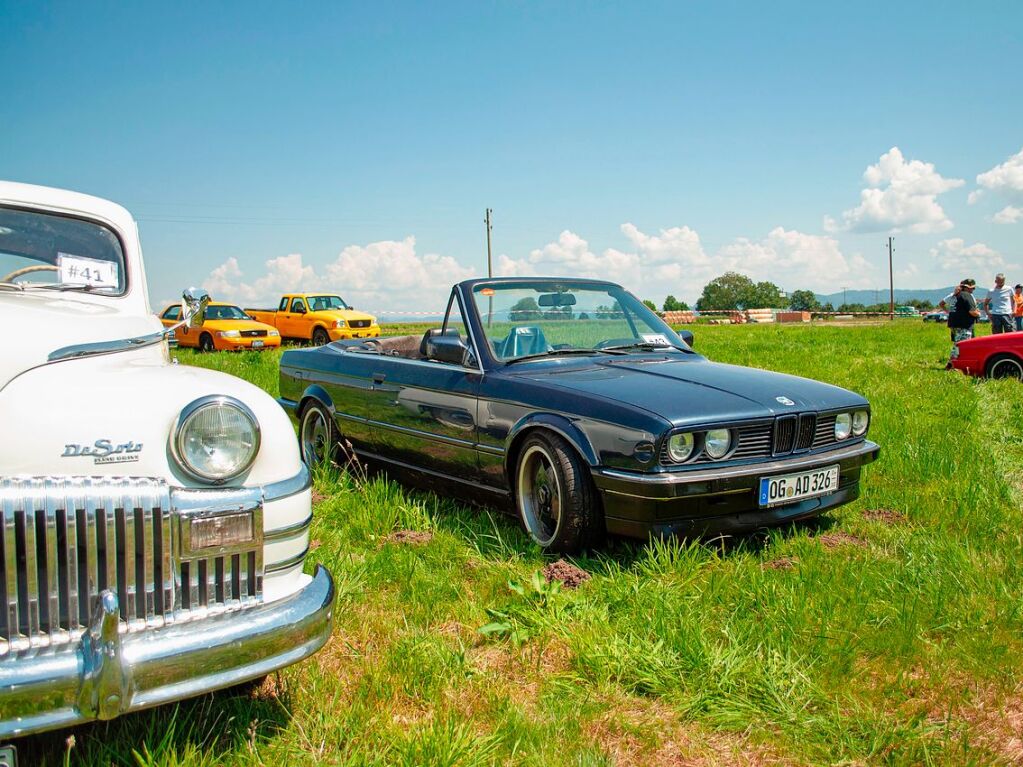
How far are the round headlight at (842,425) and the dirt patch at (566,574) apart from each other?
5.24ft

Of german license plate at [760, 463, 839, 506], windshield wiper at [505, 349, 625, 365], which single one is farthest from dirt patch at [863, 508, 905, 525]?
windshield wiper at [505, 349, 625, 365]

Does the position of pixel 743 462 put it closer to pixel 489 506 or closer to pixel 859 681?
pixel 859 681

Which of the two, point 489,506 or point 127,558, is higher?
point 127,558

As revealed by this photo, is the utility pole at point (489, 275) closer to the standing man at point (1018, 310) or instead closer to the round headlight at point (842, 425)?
the round headlight at point (842, 425)

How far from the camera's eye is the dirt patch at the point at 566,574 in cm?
338

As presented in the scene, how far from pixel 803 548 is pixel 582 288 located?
6.90ft

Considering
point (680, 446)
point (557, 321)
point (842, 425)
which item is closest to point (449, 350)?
point (557, 321)

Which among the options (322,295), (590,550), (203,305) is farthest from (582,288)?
(322,295)

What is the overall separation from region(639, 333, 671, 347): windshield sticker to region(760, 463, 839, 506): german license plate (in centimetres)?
137

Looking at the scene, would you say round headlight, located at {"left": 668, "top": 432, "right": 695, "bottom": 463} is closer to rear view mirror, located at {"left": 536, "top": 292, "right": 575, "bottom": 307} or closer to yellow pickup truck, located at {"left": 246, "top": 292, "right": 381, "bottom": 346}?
rear view mirror, located at {"left": 536, "top": 292, "right": 575, "bottom": 307}

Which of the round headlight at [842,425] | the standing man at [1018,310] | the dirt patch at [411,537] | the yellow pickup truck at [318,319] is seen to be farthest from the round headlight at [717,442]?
the yellow pickup truck at [318,319]

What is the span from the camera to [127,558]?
194 centimetres

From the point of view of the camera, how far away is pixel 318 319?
2242 cm

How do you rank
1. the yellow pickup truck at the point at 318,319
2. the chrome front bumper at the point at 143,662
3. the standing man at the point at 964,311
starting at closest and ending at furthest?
the chrome front bumper at the point at 143,662
the standing man at the point at 964,311
the yellow pickup truck at the point at 318,319
